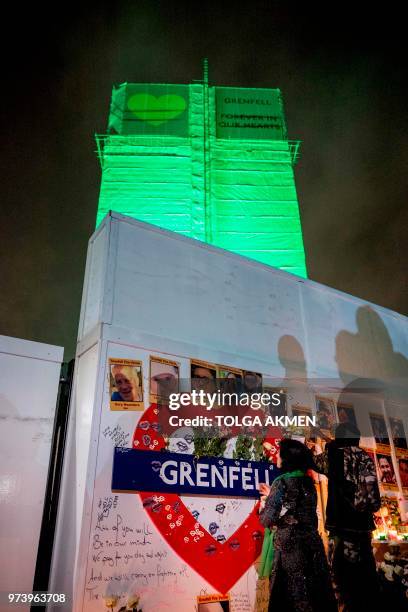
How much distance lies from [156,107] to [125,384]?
12.3m

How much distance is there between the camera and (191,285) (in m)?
4.68

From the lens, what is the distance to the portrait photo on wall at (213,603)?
10.9 ft

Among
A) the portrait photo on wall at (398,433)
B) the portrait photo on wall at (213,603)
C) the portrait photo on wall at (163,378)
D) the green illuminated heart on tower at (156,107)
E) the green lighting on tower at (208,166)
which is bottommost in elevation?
the portrait photo on wall at (213,603)

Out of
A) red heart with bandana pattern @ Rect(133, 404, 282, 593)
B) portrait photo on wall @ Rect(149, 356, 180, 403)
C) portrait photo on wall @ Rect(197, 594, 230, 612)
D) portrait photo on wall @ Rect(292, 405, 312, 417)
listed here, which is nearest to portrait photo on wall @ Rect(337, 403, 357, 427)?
portrait photo on wall @ Rect(292, 405, 312, 417)

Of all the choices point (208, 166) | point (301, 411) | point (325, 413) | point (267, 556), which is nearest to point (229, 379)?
point (301, 411)

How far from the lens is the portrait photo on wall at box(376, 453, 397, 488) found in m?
4.93

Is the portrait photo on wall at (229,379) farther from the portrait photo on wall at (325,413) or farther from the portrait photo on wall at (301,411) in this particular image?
the portrait photo on wall at (325,413)

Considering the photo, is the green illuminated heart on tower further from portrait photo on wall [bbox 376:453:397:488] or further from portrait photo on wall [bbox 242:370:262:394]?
portrait photo on wall [bbox 376:453:397:488]

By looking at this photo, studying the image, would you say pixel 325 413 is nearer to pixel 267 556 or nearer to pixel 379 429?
pixel 379 429

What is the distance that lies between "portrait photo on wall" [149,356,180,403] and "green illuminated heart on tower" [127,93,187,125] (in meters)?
11.2

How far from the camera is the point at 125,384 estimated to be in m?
3.72

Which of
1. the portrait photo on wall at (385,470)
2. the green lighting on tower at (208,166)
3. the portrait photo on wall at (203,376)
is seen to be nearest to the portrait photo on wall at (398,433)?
the portrait photo on wall at (385,470)

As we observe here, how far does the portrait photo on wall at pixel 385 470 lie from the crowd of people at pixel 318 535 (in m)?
1.35

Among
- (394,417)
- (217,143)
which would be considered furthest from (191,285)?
(217,143)
